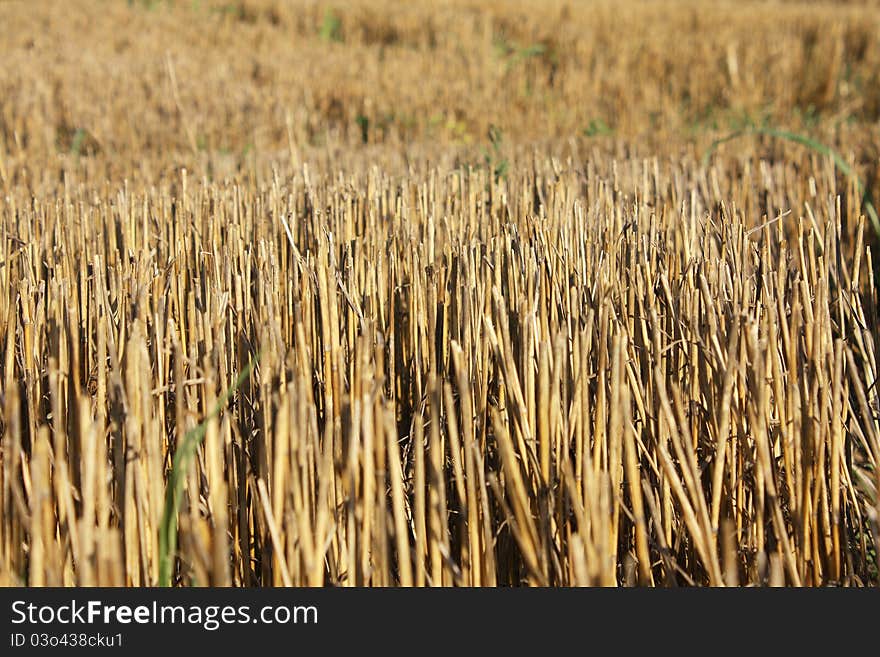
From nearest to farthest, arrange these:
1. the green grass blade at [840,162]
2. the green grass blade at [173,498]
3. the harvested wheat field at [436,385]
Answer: the green grass blade at [173,498] → the harvested wheat field at [436,385] → the green grass blade at [840,162]

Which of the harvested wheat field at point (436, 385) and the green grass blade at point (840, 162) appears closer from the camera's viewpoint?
the harvested wheat field at point (436, 385)

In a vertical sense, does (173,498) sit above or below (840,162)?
below

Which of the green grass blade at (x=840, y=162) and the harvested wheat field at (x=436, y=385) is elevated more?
the green grass blade at (x=840, y=162)

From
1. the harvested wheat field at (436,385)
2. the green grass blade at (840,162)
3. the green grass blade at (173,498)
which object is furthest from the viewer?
the green grass blade at (840,162)

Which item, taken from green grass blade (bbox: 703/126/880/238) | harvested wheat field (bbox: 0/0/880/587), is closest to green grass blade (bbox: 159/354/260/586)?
harvested wheat field (bbox: 0/0/880/587)

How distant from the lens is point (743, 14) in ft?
23.1

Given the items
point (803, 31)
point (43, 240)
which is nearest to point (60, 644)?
point (43, 240)

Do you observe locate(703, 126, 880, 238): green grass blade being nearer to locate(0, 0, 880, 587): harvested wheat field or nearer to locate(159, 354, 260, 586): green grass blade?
locate(0, 0, 880, 587): harvested wheat field

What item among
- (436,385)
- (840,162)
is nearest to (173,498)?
(436,385)

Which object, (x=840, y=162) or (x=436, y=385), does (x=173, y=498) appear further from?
(x=840, y=162)

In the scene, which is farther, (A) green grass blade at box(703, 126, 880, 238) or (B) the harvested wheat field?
(A) green grass blade at box(703, 126, 880, 238)

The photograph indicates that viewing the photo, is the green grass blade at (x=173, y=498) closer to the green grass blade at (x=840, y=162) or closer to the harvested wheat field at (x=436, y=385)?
the harvested wheat field at (x=436, y=385)

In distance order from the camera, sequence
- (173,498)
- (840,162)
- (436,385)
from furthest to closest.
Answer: (840,162), (436,385), (173,498)

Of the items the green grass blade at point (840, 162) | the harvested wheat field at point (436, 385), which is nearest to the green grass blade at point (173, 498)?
the harvested wheat field at point (436, 385)
